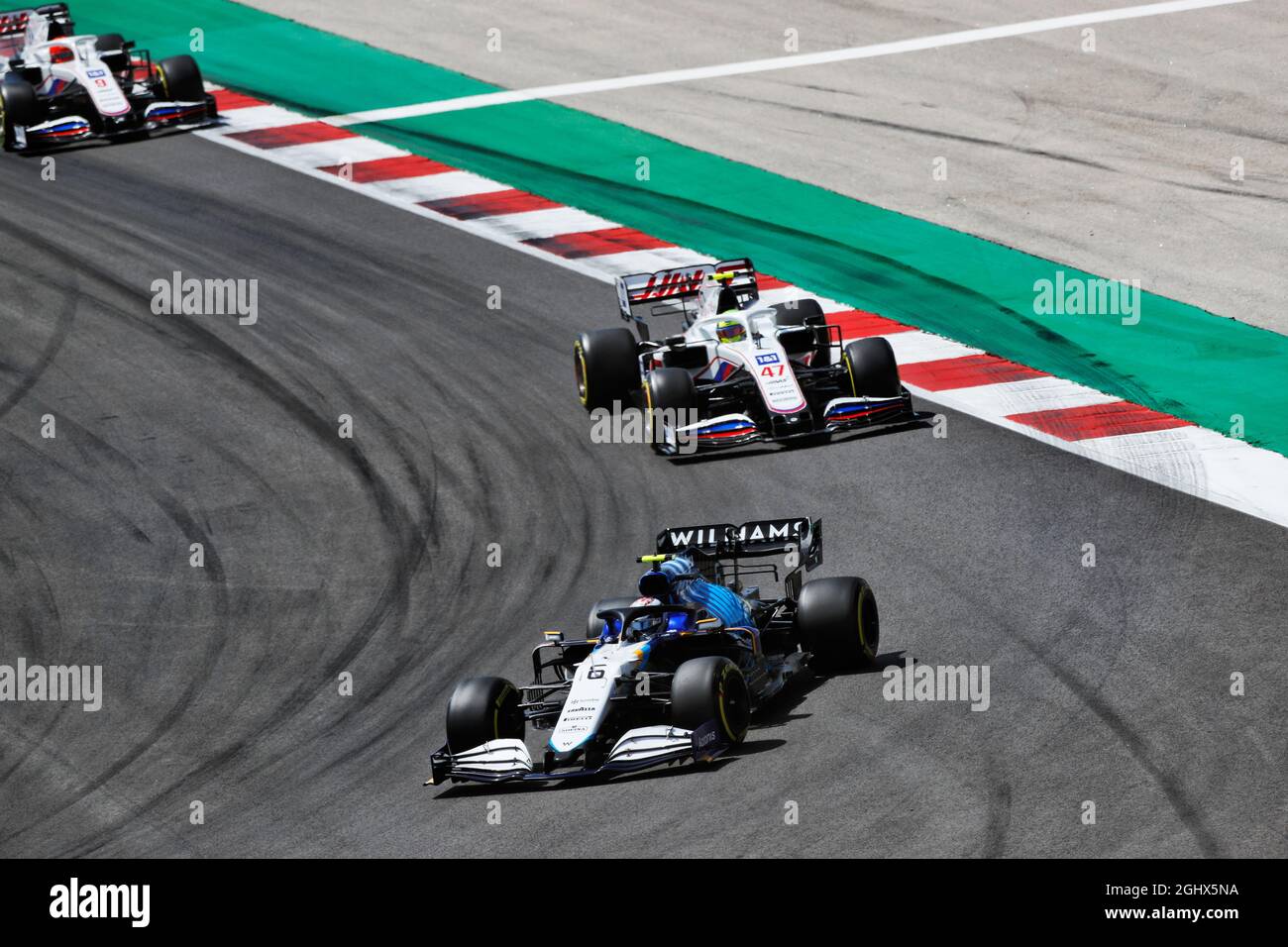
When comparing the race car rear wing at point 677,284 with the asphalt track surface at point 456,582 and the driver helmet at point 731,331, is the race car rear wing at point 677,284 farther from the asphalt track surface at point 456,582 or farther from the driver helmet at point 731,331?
the asphalt track surface at point 456,582

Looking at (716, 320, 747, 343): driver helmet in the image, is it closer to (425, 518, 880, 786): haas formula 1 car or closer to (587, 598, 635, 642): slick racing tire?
(425, 518, 880, 786): haas formula 1 car

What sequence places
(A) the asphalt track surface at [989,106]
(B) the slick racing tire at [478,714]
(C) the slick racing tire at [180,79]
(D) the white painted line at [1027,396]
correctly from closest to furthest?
(B) the slick racing tire at [478,714] → (D) the white painted line at [1027,396] → (A) the asphalt track surface at [989,106] → (C) the slick racing tire at [180,79]

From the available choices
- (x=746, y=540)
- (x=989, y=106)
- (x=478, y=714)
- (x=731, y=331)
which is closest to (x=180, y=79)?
(x=989, y=106)

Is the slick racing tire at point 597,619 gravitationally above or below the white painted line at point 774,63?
below

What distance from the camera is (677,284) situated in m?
20.1

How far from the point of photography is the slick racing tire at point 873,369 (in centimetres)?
1861

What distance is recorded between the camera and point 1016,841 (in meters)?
10.9

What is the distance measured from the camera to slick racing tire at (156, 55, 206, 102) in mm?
27891

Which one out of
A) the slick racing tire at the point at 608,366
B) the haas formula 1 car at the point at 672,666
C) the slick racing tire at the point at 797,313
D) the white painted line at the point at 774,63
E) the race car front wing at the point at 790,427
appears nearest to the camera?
the haas formula 1 car at the point at 672,666

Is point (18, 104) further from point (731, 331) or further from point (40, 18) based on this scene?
point (731, 331)

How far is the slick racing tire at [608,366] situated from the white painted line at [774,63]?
9866 mm

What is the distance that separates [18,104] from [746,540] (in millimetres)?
16707

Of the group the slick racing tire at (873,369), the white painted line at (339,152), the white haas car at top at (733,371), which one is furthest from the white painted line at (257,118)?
the slick racing tire at (873,369)

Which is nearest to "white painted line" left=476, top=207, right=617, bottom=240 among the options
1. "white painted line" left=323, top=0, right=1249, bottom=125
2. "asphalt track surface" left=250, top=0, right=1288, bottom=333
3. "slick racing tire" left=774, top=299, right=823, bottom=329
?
"asphalt track surface" left=250, top=0, right=1288, bottom=333
